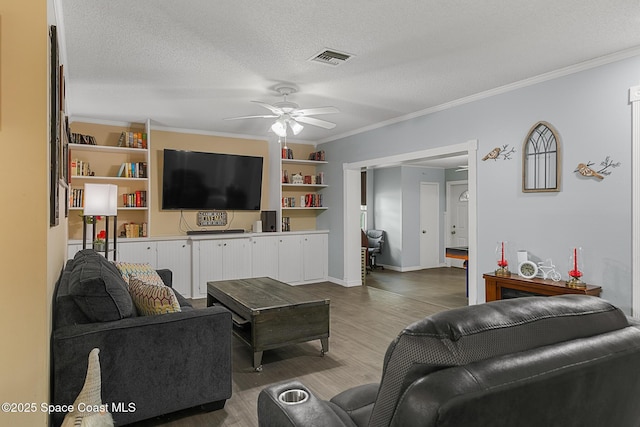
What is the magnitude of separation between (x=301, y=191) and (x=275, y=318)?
4226 mm

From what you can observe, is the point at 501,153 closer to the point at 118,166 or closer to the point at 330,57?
the point at 330,57

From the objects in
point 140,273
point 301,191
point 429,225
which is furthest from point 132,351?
point 429,225

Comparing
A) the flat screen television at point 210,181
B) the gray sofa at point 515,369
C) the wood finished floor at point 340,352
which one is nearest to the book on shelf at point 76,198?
the flat screen television at point 210,181

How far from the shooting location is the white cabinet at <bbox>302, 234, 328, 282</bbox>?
668cm

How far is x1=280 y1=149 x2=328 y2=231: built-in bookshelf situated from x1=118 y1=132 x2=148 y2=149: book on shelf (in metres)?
2.22

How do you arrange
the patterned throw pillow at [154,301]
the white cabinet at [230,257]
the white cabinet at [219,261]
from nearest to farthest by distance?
the patterned throw pillow at [154,301] → the white cabinet at [230,257] → the white cabinet at [219,261]

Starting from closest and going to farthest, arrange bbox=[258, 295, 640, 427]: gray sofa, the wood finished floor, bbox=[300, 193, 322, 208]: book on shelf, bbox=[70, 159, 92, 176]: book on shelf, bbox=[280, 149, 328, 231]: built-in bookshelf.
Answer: bbox=[258, 295, 640, 427]: gray sofa, the wood finished floor, bbox=[70, 159, 92, 176]: book on shelf, bbox=[280, 149, 328, 231]: built-in bookshelf, bbox=[300, 193, 322, 208]: book on shelf

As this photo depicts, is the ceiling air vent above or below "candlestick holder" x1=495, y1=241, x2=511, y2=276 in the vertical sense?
above

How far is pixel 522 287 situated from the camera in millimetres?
3588

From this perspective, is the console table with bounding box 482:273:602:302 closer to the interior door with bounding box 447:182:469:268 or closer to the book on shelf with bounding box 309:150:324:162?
the book on shelf with bounding box 309:150:324:162

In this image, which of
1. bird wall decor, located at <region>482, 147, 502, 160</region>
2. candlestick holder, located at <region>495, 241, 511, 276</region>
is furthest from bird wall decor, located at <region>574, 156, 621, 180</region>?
candlestick holder, located at <region>495, 241, 511, 276</region>

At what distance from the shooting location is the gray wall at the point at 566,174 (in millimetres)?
3195

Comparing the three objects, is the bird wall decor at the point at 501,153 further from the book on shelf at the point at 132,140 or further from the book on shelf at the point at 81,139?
the book on shelf at the point at 81,139

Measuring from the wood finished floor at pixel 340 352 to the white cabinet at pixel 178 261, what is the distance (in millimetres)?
370
